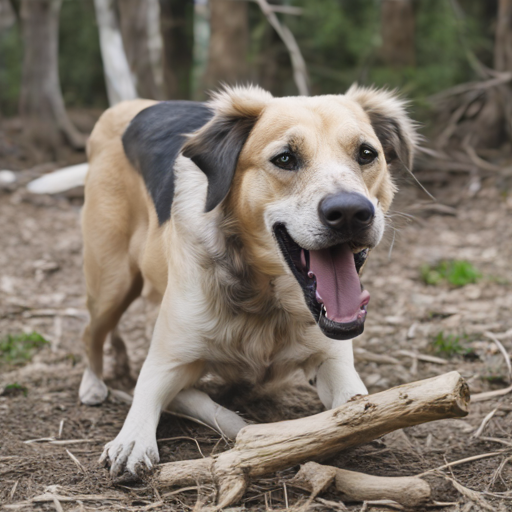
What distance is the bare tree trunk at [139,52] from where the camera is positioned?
9305mm

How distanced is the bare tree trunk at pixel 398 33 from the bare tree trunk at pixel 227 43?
2.15 meters

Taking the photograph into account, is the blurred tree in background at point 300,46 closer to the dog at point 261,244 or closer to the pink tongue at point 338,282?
the dog at point 261,244

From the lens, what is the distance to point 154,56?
938 centimetres

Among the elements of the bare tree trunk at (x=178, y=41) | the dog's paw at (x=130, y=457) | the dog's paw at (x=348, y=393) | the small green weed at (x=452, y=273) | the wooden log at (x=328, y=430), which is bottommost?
the bare tree trunk at (x=178, y=41)

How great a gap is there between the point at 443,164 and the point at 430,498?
7211mm

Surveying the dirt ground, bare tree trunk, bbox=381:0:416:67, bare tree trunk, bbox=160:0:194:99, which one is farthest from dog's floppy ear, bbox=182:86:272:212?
bare tree trunk, bbox=160:0:194:99

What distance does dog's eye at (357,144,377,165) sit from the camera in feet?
9.49

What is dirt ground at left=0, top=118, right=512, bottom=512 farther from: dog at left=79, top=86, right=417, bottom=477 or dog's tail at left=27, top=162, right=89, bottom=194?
dog's tail at left=27, top=162, right=89, bottom=194

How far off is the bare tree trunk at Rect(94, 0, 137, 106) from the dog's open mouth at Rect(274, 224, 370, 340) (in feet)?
20.9

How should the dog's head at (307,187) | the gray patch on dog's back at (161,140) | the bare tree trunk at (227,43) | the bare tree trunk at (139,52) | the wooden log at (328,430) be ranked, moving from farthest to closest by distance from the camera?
the bare tree trunk at (227,43)
the bare tree trunk at (139,52)
the gray patch on dog's back at (161,140)
the dog's head at (307,187)
the wooden log at (328,430)

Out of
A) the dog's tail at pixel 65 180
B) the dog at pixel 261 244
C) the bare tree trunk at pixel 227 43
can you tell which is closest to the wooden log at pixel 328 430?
the dog at pixel 261 244

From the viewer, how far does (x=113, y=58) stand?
8672 mm

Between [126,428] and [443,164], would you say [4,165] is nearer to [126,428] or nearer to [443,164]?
[443,164]

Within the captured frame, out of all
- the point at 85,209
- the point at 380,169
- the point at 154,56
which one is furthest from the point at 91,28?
the point at 380,169
